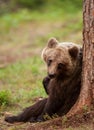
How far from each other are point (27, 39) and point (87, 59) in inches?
543

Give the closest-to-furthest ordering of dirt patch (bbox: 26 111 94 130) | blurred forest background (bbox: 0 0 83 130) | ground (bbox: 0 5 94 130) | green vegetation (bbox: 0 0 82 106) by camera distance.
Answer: dirt patch (bbox: 26 111 94 130) → ground (bbox: 0 5 94 130) → blurred forest background (bbox: 0 0 83 130) → green vegetation (bbox: 0 0 82 106)

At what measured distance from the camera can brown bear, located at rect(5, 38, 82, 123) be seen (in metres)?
7.63

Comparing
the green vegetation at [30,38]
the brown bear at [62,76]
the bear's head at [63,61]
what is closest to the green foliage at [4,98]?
the green vegetation at [30,38]

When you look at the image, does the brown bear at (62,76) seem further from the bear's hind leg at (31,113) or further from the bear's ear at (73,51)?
the bear's hind leg at (31,113)

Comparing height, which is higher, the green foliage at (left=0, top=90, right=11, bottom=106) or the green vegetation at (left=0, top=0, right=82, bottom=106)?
the green foliage at (left=0, top=90, right=11, bottom=106)

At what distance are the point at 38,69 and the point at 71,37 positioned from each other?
5.66 meters

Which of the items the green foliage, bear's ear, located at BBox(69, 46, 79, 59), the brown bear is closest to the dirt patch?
the brown bear

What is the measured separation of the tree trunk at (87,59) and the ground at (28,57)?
23cm

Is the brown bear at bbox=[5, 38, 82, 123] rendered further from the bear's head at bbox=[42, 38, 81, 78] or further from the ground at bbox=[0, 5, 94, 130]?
the ground at bbox=[0, 5, 94, 130]

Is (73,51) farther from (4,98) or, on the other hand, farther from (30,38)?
(30,38)

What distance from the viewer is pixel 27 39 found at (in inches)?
830

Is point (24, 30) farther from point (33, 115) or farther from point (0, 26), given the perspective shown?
point (33, 115)

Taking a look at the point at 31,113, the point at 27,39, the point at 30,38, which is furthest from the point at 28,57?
the point at 31,113

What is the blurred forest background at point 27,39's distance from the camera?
10.6 m
